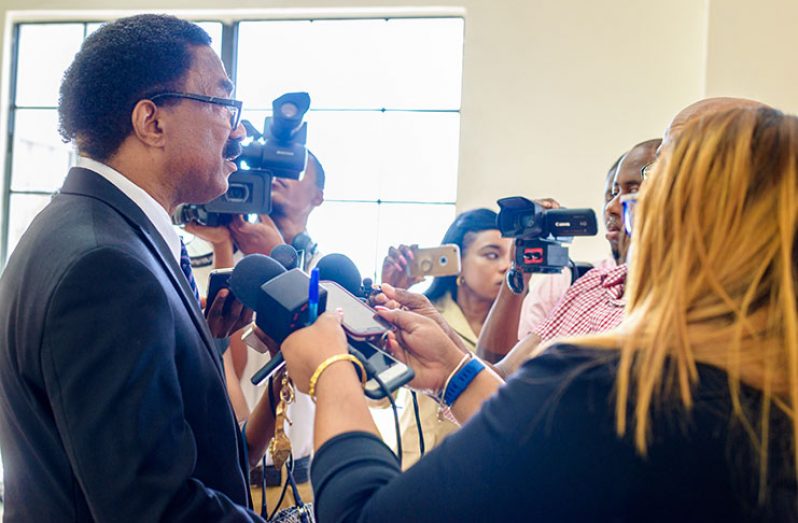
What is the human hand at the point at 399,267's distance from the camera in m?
2.37

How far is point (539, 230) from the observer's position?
2133mm

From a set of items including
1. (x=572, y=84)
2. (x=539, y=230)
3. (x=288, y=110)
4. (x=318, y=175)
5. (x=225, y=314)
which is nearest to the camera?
(x=225, y=314)

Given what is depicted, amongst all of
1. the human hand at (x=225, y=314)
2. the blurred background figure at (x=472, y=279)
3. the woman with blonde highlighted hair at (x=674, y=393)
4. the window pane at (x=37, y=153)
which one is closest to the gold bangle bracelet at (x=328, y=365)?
the woman with blonde highlighted hair at (x=674, y=393)

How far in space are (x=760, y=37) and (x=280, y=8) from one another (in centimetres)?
227

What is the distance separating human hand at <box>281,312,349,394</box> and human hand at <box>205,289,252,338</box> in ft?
1.41

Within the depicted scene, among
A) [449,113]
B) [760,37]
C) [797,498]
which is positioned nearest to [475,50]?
[449,113]

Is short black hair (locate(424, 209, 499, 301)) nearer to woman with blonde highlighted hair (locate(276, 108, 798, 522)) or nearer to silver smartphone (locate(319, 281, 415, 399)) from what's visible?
silver smartphone (locate(319, 281, 415, 399))

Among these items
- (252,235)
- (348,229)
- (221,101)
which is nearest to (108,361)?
(221,101)

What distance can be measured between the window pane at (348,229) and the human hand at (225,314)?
2.54 meters

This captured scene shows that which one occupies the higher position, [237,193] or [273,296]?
[237,193]

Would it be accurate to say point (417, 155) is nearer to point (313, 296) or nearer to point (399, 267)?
point (399, 267)

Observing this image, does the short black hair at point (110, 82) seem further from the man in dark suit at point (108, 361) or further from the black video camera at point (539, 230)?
the black video camera at point (539, 230)

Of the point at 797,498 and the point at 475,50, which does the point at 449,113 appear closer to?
the point at 475,50

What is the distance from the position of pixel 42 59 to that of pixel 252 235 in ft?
9.81
